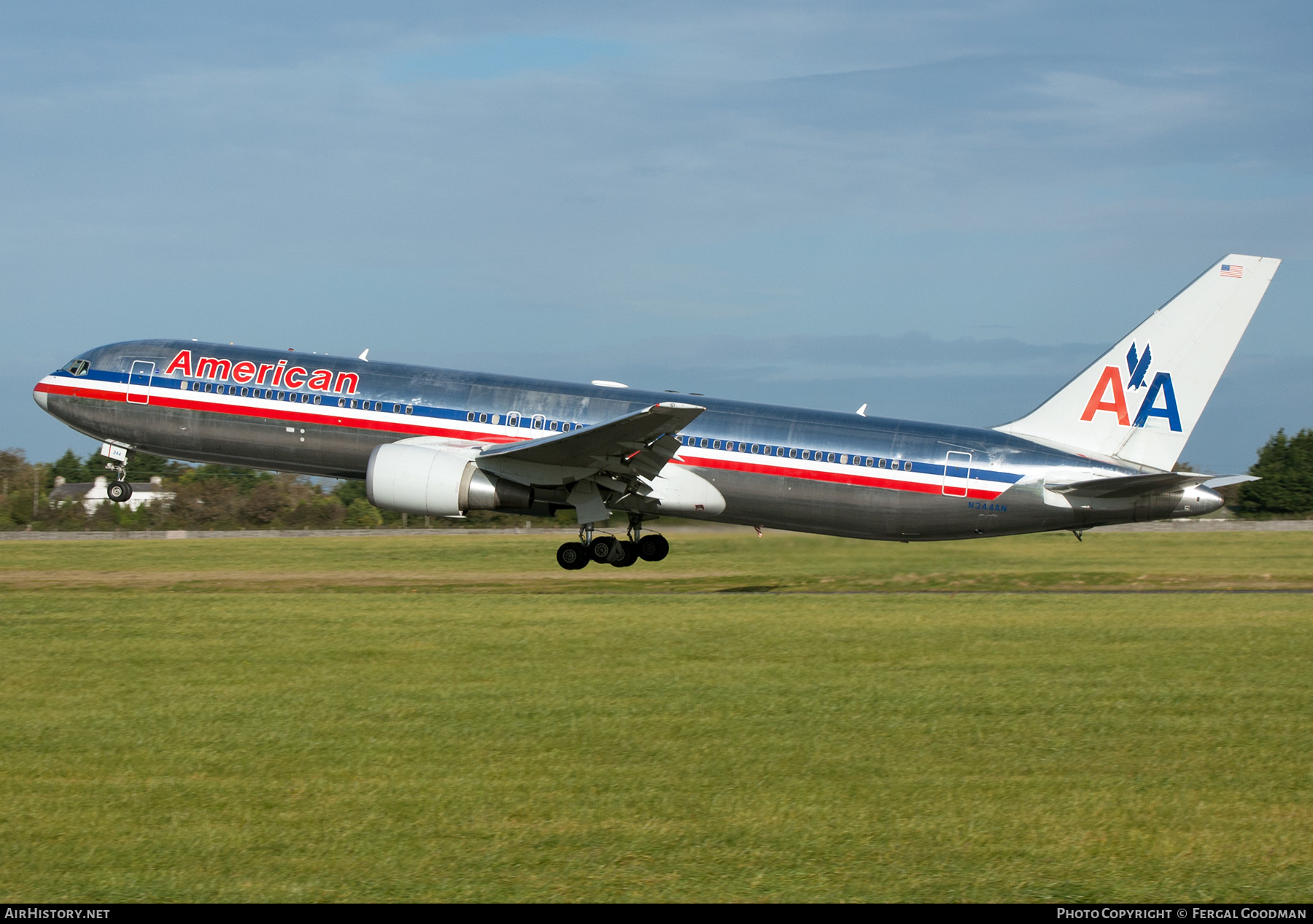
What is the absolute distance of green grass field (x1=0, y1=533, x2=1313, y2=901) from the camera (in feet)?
34.1

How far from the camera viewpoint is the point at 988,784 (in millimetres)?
13281

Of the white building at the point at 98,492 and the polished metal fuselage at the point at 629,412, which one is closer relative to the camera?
the polished metal fuselage at the point at 629,412

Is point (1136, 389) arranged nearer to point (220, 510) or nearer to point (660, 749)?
point (660, 749)

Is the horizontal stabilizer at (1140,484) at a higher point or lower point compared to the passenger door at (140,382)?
lower

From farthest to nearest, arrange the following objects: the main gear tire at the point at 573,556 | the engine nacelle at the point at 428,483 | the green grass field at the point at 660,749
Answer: the main gear tire at the point at 573,556, the engine nacelle at the point at 428,483, the green grass field at the point at 660,749

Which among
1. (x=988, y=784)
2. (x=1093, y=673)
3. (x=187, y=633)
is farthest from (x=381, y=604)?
(x=988, y=784)

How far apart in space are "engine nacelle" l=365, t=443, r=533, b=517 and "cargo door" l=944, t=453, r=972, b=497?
395 inches

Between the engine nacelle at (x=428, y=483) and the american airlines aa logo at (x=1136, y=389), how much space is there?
1402 centimetres

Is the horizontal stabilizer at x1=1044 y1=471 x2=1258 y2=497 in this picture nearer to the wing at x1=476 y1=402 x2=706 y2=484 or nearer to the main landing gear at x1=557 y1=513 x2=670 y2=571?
the wing at x1=476 y1=402 x2=706 y2=484

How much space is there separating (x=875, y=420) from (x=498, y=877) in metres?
20.5

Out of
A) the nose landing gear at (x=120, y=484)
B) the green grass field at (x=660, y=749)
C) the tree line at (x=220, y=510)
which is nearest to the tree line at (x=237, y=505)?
the tree line at (x=220, y=510)

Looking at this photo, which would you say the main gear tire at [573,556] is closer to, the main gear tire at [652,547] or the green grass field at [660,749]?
the green grass field at [660,749]

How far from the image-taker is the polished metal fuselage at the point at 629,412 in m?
28.2
